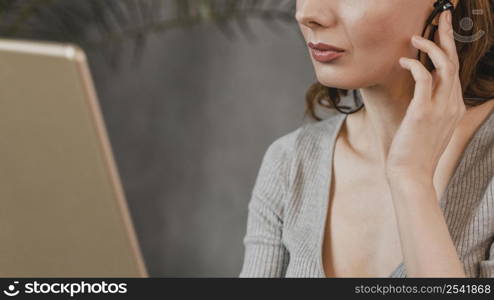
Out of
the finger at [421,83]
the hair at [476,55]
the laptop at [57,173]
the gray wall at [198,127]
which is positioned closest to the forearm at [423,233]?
the finger at [421,83]

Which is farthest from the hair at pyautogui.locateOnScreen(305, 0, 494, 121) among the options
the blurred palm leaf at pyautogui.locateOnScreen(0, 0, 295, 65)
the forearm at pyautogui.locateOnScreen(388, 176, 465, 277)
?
the blurred palm leaf at pyautogui.locateOnScreen(0, 0, 295, 65)

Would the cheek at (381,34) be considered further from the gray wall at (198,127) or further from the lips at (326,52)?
the gray wall at (198,127)

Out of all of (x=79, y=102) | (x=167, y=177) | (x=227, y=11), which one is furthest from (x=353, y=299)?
(x=167, y=177)

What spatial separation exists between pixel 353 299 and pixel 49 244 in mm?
349

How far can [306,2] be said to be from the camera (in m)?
1.06

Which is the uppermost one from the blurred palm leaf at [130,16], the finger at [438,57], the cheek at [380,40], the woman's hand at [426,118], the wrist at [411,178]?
the blurred palm leaf at [130,16]

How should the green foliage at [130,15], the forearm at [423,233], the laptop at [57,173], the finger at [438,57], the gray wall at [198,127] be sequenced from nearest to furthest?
the laptop at [57,173], the forearm at [423,233], the finger at [438,57], the green foliage at [130,15], the gray wall at [198,127]

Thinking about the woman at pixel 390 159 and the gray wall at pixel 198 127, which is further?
the gray wall at pixel 198 127

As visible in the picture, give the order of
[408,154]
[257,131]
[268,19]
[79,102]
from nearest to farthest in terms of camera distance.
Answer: [79,102] < [408,154] < [268,19] < [257,131]

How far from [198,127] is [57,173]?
2136 mm

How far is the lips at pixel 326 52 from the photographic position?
106cm

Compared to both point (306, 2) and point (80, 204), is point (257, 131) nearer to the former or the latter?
point (306, 2)

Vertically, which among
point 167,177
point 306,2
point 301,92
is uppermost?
point 306,2

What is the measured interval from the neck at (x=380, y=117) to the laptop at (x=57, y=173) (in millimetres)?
664
